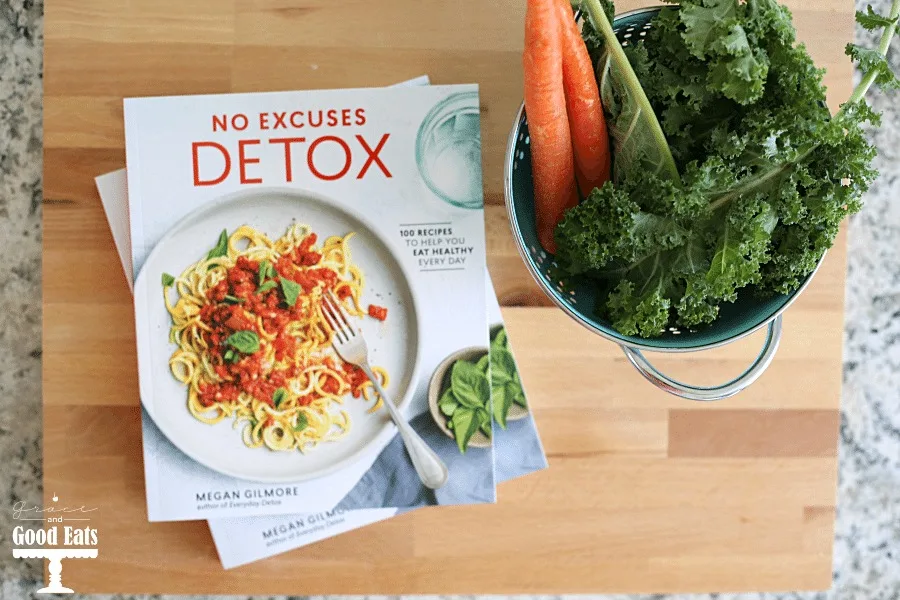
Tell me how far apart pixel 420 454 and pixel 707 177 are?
440 mm

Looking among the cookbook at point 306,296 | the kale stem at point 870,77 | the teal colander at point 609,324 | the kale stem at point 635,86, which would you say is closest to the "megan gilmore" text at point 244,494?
the cookbook at point 306,296

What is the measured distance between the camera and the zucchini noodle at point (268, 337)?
32.2 inches

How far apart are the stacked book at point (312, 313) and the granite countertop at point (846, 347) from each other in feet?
0.47

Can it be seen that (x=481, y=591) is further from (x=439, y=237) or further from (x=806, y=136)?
(x=806, y=136)

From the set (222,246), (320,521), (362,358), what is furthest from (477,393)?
(222,246)

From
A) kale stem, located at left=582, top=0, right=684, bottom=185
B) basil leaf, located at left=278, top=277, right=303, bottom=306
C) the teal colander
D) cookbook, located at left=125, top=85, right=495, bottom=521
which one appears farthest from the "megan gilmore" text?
kale stem, located at left=582, top=0, right=684, bottom=185

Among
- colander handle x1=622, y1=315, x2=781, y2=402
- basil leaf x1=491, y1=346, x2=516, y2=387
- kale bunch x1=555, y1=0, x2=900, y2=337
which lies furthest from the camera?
basil leaf x1=491, y1=346, x2=516, y2=387

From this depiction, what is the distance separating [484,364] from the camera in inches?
32.2

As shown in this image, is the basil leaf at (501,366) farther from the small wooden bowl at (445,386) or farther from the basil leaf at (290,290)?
the basil leaf at (290,290)

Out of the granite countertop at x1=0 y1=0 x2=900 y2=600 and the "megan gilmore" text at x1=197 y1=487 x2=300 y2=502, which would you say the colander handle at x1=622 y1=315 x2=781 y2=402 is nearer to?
the granite countertop at x1=0 y1=0 x2=900 y2=600

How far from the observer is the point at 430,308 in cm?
82

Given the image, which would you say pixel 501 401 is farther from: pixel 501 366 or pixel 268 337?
pixel 268 337

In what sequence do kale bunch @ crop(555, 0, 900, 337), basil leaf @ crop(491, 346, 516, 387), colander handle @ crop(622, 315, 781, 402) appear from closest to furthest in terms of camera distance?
kale bunch @ crop(555, 0, 900, 337) → colander handle @ crop(622, 315, 781, 402) → basil leaf @ crop(491, 346, 516, 387)

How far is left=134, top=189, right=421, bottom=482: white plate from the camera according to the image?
0.81m
